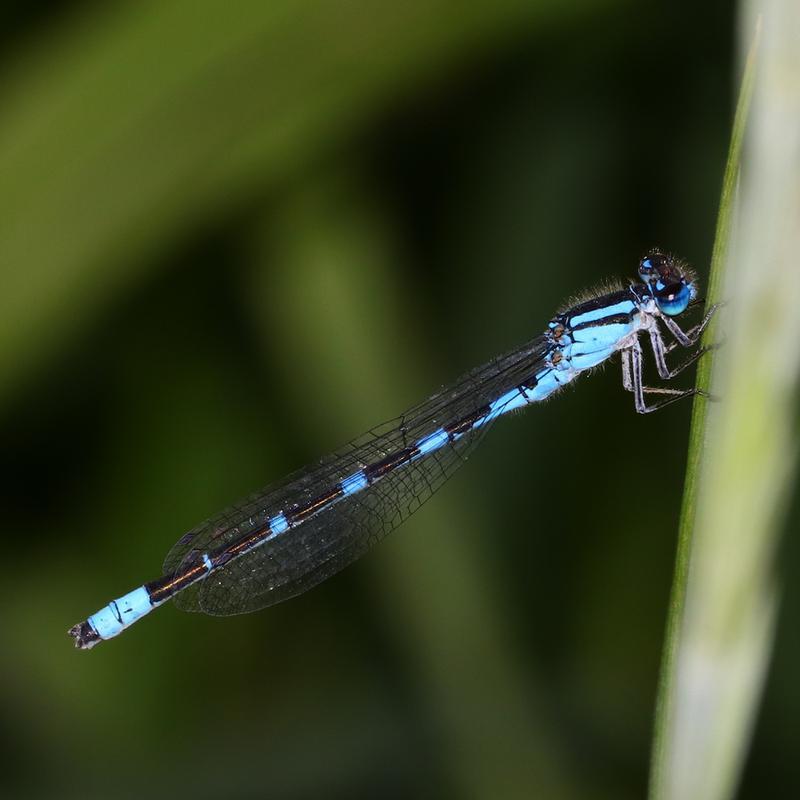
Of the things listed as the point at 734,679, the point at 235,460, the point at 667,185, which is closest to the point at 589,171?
the point at 667,185

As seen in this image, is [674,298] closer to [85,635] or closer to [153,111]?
[153,111]

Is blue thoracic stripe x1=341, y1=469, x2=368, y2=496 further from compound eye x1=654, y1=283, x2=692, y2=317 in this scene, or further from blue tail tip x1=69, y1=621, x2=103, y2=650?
compound eye x1=654, y1=283, x2=692, y2=317

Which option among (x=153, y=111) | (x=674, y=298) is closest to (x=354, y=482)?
(x=674, y=298)

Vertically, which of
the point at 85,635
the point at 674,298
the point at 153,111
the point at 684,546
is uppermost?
the point at 153,111

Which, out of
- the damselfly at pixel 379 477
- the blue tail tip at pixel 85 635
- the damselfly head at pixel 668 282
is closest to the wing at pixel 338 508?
the damselfly at pixel 379 477

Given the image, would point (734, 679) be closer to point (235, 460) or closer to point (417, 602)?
point (417, 602)
